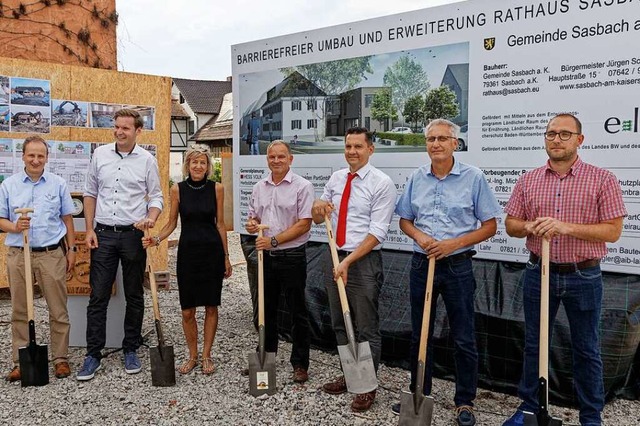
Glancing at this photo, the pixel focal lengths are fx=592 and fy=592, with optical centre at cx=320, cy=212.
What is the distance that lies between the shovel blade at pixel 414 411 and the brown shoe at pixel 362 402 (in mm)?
512

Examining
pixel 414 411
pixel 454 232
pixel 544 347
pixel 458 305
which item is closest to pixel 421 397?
pixel 414 411

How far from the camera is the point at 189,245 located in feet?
A: 14.8

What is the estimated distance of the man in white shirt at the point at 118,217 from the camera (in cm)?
466

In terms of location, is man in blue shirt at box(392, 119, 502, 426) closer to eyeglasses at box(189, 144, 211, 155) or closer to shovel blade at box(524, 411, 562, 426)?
shovel blade at box(524, 411, 562, 426)

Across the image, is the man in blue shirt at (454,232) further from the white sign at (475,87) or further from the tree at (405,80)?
the tree at (405,80)

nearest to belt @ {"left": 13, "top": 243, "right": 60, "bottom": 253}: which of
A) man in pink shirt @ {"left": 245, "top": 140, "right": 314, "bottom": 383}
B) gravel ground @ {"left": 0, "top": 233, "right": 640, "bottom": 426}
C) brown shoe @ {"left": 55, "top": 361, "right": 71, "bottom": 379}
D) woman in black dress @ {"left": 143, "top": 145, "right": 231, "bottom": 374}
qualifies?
woman in black dress @ {"left": 143, "top": 145, "right": 231, "bottom": 374}

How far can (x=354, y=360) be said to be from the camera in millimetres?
3861

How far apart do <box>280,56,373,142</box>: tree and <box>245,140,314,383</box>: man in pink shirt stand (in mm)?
1227

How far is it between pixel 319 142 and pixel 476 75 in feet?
5.32

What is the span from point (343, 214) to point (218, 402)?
5.25ft

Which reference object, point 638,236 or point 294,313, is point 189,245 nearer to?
point 294,313

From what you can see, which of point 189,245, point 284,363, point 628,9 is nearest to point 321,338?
point 284,363

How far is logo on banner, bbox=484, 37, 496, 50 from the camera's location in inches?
177

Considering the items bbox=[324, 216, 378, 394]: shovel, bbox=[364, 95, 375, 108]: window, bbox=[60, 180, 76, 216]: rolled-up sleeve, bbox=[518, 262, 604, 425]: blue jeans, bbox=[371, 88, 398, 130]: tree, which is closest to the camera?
bbox=[518, 262, 604, 425]: blue jeans
